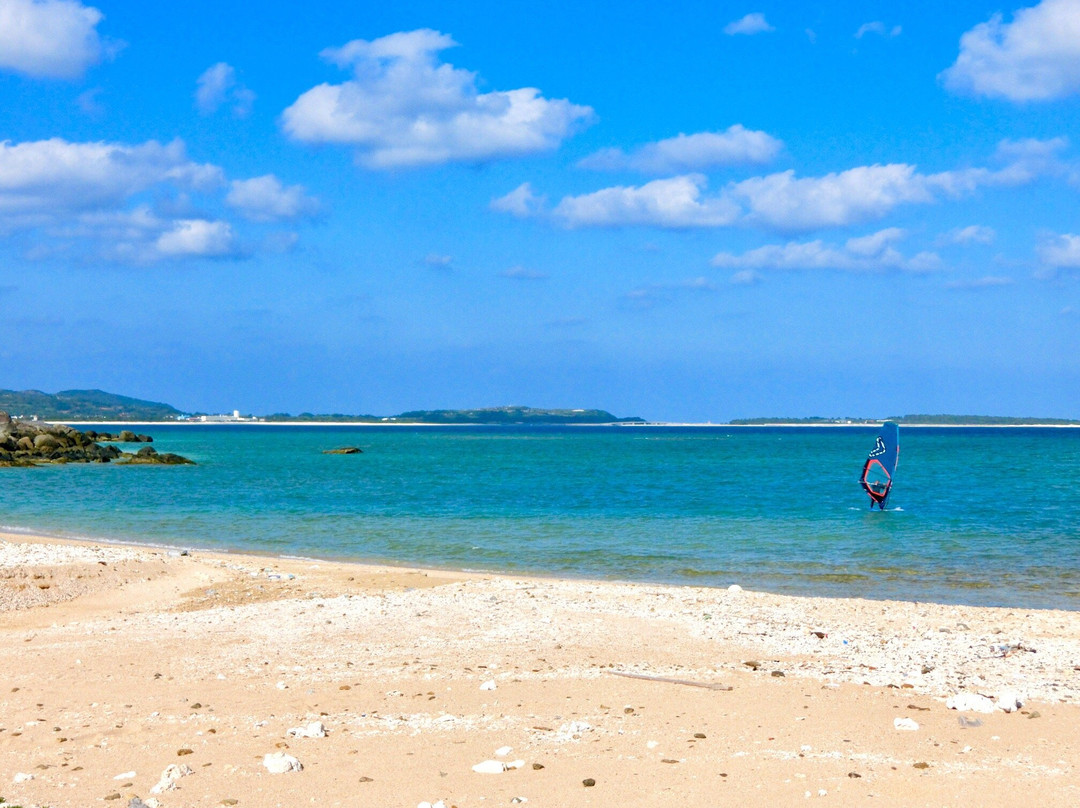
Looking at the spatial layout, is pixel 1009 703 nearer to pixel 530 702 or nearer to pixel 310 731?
pixel 530 702

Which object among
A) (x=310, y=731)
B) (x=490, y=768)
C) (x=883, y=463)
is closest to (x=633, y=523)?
(x=883, y=463)

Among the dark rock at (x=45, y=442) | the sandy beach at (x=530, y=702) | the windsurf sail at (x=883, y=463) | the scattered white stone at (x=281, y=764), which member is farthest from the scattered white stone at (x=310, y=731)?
the dark rock at (x=45, y=442)

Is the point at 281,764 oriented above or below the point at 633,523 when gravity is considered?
above

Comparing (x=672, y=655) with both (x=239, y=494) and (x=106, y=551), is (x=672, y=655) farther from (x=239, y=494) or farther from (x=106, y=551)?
(x=239, y=494)

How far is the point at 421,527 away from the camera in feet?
112

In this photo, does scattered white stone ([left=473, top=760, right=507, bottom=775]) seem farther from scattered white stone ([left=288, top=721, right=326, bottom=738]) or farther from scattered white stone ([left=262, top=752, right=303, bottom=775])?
scattered white stone ([left=288, top=721, right=326, bottom=738])

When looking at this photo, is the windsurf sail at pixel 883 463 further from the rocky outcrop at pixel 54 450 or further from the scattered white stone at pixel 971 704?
the rocky outcrop at pixel 54 450

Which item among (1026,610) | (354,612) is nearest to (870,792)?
(354,612)

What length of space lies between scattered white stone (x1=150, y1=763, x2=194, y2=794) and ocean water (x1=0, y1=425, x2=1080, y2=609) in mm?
15727

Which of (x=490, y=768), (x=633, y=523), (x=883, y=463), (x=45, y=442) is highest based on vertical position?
(x=883, y=463)

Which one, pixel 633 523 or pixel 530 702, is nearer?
pixel 530 702

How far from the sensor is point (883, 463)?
42.0m

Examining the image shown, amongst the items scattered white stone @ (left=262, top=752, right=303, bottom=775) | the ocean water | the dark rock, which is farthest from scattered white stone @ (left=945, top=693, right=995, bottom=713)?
the dark rock

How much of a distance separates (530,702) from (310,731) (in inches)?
94.8
